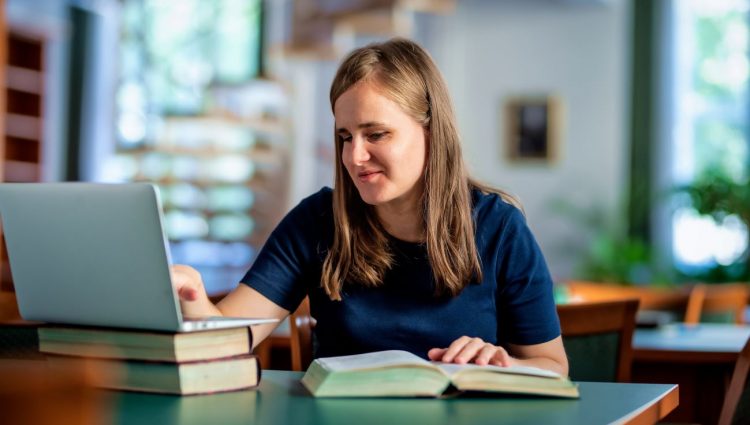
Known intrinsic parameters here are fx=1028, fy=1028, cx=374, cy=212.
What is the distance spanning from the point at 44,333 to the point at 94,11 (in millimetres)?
10862

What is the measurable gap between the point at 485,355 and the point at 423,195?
1.77 feet

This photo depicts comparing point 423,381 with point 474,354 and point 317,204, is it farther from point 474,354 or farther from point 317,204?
point 317,204

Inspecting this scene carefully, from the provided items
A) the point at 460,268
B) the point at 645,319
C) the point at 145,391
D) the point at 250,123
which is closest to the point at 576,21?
the point at 250,123

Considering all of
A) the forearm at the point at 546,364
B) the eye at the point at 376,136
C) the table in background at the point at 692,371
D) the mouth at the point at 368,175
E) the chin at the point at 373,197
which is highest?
the eye at the point at 376,136

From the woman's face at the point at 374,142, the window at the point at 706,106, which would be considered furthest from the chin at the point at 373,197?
the window at the point at 706,106

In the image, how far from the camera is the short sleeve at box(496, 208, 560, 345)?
195 centimetres

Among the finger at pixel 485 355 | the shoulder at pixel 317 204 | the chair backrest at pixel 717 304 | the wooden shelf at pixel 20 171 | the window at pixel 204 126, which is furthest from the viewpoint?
the window at pixel 204 126

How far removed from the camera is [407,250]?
2.01m

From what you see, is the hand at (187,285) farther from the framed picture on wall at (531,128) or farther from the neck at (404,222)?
the framed picture on wall at (531,128)

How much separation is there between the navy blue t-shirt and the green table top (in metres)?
0.48

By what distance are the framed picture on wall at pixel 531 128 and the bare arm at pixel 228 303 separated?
7.77 meters

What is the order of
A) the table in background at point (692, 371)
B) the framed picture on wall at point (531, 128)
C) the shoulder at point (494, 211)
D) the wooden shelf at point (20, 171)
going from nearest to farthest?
the shoulder at point (494, 211) < the table in background at point (692, 371) < the framed picture on wall at point (531, 128) < the wooden shelf at point (20, 171)

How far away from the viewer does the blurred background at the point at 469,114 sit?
900 centimetres

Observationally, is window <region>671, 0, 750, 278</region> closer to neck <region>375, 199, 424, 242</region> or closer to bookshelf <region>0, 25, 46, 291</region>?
bookshelf <region>0, 25, 46, 291</region>
